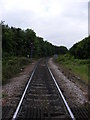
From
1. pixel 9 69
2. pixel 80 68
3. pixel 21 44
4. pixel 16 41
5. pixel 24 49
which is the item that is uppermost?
pixel 16 41

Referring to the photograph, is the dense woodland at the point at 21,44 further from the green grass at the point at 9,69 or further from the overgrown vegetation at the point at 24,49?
the green grass at the point at 9,69

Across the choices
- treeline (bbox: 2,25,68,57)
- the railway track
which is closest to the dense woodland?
treeline (bbox: 2,25,68,57)

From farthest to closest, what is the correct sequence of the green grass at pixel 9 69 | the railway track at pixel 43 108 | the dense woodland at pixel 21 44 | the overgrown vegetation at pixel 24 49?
1. the dense woodland at pixel 21 44
2. the overgrown vegetation at pixel 24 49
3. the green grass at pixel 9 69
4. the railway track at pixel 43 108

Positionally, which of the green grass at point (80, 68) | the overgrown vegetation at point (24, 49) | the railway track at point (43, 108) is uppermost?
the overgrown vegetation at point (24, 49)

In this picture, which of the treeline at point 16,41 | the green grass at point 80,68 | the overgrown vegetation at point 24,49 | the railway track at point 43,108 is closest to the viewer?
the railway track at point 43,108

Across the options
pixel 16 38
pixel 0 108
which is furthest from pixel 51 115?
pixel 16 38

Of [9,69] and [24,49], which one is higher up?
[24,49]

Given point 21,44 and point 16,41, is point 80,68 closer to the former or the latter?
point 16,41

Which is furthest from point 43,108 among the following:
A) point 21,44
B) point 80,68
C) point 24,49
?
point 24,49

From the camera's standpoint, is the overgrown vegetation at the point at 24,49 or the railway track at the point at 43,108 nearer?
the railway track at the point at 43,108

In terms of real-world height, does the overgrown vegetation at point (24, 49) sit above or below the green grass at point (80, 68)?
above

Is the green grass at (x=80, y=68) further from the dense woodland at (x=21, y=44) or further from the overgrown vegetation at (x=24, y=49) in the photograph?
the dense woodland at (x=21, y=44)

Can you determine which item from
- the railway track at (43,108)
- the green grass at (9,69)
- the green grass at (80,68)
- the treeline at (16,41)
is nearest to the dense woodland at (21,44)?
the treeline at (16,41)

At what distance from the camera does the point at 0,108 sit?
905 centimetres
